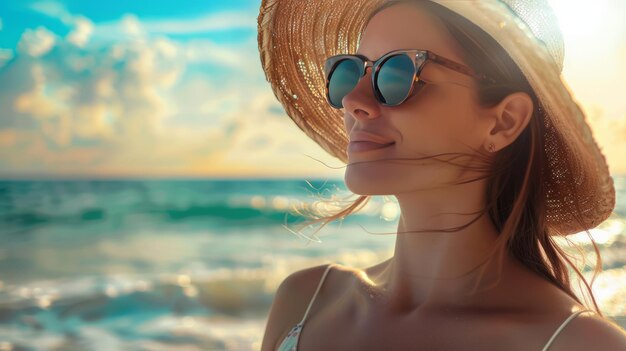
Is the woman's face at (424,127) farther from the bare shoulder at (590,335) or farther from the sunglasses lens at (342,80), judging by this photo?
the bare shoulder at (590,335)

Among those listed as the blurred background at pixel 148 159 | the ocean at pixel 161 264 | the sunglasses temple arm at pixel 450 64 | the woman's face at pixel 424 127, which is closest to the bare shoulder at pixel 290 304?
the ocean at pixel 161 264

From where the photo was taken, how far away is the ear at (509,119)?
202 centimetres

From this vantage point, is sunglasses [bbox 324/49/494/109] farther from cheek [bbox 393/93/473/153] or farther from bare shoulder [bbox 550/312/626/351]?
bare shoulder [bbox 550/312/626/351]

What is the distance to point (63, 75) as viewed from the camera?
2456 centimetres

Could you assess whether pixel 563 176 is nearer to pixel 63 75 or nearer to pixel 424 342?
pixel 424 342

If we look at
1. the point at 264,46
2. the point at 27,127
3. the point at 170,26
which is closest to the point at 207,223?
the point at 27,127

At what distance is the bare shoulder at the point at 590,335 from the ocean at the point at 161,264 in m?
0.68

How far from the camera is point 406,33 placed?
2064 millimetres

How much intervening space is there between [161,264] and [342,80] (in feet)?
31.6

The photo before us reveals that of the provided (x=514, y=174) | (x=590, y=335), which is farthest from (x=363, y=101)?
(x=590, y=335)

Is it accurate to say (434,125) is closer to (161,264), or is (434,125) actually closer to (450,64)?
(450,64)

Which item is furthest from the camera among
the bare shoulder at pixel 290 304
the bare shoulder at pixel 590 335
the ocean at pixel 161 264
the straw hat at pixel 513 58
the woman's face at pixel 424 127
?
the ocean at pixel 161 264

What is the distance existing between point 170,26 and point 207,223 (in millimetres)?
10547

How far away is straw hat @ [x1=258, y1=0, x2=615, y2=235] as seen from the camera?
1.84 m
